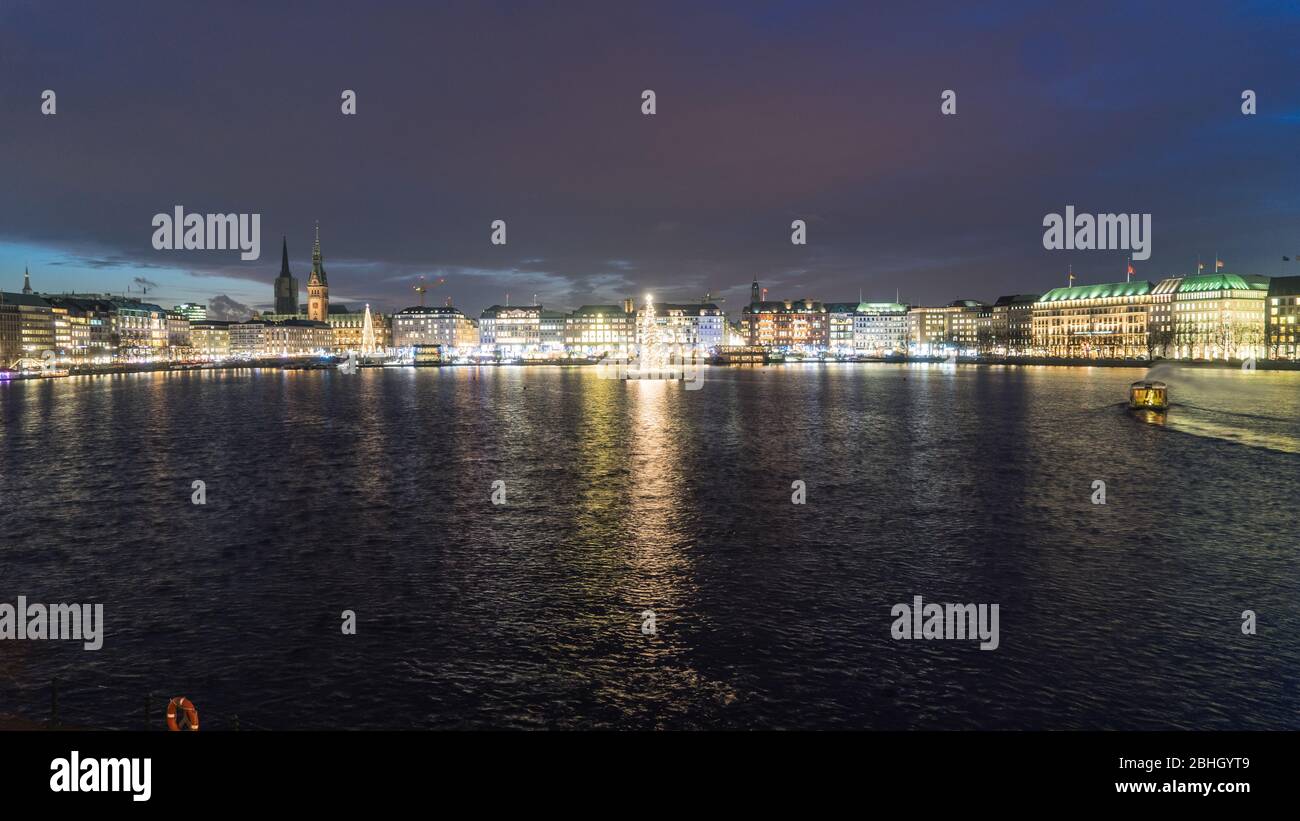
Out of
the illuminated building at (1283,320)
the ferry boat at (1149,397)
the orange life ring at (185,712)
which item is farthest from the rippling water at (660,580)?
the illuminated building at (1283,320)

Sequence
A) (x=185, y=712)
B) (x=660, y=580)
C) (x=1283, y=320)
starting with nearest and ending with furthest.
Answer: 1. (x=185, y=712)
2. (x=660, y=580)
3. (x=1283, y=320)

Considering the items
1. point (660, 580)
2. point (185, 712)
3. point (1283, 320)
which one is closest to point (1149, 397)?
point (660, 580)

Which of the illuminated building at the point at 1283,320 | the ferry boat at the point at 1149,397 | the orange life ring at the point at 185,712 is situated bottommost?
the orange life ring at the point at 185,712

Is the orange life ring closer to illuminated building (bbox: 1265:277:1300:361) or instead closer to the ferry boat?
the ferry boat

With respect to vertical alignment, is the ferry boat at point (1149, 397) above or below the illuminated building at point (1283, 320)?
below

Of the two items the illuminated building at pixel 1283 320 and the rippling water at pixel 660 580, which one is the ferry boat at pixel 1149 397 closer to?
the rippling water at pixel 660 580

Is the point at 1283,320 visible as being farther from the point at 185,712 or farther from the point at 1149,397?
the point at 185,712

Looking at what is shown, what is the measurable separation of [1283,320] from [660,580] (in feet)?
695

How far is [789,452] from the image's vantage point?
47312 mm

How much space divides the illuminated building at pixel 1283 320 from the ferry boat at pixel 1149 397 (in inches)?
5613

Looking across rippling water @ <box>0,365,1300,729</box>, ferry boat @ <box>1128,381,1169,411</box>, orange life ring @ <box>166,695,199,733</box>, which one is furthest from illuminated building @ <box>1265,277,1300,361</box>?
orange life ring @ <box>166,695,199,733</box>

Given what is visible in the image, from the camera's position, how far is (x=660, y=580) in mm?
21422

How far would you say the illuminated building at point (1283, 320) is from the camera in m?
179
